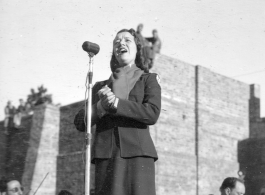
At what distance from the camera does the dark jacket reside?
2918 mm

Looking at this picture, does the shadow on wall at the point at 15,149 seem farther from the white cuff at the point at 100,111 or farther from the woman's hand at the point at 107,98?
the woman's hand at the point at 107,98

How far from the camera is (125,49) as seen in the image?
3152 millimetres

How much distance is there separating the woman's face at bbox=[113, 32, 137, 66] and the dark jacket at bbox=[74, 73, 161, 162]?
0.14m

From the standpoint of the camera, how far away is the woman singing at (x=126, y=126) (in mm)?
2893

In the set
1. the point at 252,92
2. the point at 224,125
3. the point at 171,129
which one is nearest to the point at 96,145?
the point at 171,129

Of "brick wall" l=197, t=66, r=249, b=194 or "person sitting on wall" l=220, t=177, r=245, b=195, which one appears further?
"brick wall" l=197, t=66, r=249, b=194

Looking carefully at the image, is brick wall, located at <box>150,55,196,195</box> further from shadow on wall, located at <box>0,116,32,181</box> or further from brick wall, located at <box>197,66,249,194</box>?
shadow on wall, located at <box>0,116,32,181</box>

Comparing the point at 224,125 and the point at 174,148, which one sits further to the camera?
the point at 224,125

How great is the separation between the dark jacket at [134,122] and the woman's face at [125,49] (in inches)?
5.6

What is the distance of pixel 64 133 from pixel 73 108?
1.27m

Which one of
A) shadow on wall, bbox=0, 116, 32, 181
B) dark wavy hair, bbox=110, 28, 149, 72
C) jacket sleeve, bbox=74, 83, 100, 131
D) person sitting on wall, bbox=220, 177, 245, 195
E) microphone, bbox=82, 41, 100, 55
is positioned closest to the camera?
jacket sleeve, bbox=74, 83, 100, 131

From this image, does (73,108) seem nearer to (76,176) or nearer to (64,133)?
(64,133)

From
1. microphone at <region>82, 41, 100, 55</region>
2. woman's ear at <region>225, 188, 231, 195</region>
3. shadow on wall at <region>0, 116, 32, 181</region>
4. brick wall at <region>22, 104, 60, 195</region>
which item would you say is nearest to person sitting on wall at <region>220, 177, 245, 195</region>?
woman's ear at <region>225, 188, 231, 195</region>

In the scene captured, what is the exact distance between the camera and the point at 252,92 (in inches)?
783
